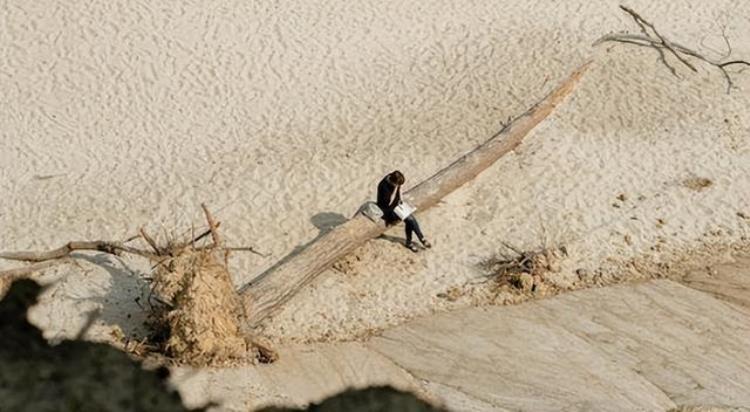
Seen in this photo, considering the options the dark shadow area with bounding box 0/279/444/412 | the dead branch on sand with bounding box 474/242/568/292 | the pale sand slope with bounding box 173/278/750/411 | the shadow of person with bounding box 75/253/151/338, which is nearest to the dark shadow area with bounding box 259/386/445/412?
the dark shadow area with bounding box 0/279/444/412

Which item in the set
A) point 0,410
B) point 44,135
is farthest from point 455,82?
point 0,410

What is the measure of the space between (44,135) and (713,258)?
1127cm

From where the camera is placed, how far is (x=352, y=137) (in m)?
15.8

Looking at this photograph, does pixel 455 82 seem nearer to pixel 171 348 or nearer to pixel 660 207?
pixel 660 207

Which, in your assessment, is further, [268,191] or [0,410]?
[268,191]

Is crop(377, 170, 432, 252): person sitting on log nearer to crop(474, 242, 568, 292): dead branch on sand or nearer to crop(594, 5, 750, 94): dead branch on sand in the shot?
crop(474, 242, 568, 292): dead branch on sand

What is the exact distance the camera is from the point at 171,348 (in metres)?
11.3

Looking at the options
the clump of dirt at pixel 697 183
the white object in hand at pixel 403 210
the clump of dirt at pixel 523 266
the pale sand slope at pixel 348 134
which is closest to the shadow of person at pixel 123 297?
the pale sand slope at pixel 348 134

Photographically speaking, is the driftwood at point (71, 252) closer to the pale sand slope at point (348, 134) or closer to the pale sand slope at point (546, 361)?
the pale sand slope at point (348, 134)

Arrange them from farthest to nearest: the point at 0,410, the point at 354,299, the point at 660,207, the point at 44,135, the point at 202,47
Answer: the point at 202,47 < the point at 44,135 < the point at 660,207 < the point at 354,299 < the point at 0,410

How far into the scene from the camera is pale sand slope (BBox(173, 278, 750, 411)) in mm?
11172

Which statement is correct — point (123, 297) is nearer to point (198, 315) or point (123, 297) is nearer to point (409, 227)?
point (198, 315)

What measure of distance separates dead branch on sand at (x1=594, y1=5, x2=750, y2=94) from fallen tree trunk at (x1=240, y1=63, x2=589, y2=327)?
9.29 ft

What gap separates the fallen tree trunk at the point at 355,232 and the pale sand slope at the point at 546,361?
0.76 metres
